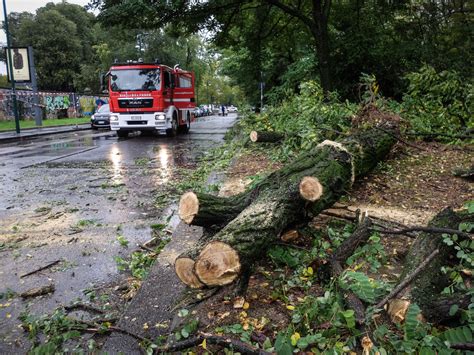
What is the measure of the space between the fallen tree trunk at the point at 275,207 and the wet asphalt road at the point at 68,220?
1.30 meters

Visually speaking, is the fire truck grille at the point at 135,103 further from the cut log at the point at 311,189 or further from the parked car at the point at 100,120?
the cut log at the point at 311,189

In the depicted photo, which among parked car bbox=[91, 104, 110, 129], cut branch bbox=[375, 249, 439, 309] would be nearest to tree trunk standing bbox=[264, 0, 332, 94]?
cut branch bbox=[375, 249, 439, 309]

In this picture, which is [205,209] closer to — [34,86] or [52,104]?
[34,86]

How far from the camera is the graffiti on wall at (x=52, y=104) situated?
28.7 metres

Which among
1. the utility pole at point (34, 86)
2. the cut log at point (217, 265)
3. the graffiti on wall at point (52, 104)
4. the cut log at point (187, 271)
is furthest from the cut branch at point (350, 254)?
the graffiti on wall at point (52, 104)

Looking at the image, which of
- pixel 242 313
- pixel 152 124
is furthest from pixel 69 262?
pixel 152 124

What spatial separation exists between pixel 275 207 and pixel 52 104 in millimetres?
35651

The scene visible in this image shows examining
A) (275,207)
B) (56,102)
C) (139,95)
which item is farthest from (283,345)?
(56,102)

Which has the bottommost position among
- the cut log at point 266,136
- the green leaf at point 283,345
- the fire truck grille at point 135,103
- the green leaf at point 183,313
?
the green leaf at point 183,313

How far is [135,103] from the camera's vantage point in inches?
635

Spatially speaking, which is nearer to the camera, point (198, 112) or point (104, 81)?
point (104, 81)

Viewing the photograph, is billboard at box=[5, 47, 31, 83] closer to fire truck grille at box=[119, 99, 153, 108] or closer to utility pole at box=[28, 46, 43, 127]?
utility pole at box=[28, 46, 43, 127]

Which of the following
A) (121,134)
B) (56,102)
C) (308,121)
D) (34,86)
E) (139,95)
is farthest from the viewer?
(56,102)

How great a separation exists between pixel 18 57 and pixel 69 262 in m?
21.3
